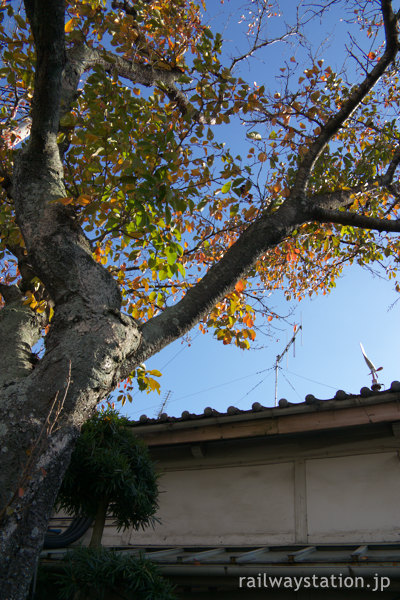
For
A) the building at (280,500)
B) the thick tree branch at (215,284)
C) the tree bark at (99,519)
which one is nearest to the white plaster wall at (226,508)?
the building at (280,500)

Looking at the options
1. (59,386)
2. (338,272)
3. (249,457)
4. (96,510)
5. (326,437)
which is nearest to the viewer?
(59,386)

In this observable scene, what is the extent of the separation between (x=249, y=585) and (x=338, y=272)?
19.3ft

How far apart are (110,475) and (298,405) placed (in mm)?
2573

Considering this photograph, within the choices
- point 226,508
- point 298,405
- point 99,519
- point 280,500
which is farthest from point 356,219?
point 226,508

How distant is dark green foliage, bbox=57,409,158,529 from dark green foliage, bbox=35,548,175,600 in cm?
48

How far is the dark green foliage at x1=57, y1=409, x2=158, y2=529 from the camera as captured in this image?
185 inches

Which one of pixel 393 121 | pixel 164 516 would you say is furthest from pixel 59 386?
pixel 393 121

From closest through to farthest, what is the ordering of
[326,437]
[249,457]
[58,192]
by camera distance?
[58,192], [326,437], [249,457]

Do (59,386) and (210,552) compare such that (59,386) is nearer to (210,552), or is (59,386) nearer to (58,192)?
(58,192)

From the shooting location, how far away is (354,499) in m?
5.76

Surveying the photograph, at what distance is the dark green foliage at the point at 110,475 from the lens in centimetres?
470

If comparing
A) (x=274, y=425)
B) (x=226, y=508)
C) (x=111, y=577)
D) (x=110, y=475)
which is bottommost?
(x=111, y=577)

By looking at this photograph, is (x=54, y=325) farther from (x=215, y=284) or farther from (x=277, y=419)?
(x=277, y=419)

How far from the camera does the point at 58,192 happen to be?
146 inches
